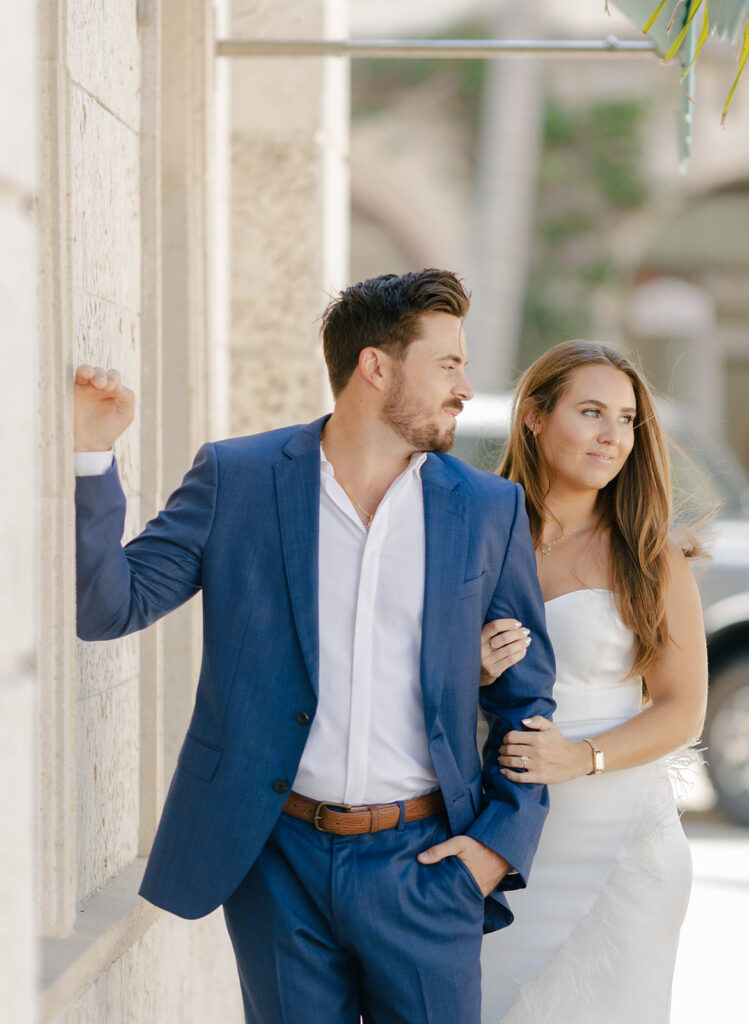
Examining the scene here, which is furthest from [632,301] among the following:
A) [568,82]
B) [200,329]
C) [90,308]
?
A: [90,308]

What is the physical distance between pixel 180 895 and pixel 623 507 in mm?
1392

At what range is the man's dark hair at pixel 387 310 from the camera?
2.63 metres

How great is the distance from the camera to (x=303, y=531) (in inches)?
99.7

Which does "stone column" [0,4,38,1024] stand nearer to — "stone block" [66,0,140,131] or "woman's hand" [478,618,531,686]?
"woman's hand" [478,618,531,686]

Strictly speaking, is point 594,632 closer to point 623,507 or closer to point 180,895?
point 623,507

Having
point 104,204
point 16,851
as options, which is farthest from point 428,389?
point 16,851

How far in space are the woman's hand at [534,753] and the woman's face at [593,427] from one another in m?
0.68

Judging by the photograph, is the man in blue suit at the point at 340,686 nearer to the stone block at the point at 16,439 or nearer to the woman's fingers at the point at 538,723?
the woman's fingers at the point at 538,723

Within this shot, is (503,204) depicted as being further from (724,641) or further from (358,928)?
(358,928)

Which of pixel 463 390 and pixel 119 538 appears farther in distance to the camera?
pixel 463 390

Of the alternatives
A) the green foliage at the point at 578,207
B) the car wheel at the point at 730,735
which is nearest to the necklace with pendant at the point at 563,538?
the car wheel at the point at 730,735

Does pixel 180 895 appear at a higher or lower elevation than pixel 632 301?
lower

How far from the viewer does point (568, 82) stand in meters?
20.0

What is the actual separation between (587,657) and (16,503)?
1.89m
